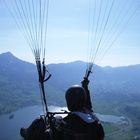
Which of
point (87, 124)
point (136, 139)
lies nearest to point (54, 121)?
point (87, 124)

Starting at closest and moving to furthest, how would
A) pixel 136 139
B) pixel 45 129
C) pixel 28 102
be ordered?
1. pixel 45 129
2. pixel 136 139
3. pixel 28 102

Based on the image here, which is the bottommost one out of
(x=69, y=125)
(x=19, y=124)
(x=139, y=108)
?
(x=139, y=108)

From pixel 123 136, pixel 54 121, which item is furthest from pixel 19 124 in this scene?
pixel 54 121

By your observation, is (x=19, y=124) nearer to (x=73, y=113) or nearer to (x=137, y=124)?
(x=137, y=124)

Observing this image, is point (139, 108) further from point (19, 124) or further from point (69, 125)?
point (69, 125)

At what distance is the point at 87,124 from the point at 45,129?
2.23 feet

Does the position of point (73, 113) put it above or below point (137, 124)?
above

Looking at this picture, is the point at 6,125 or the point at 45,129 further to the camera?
the point at 6,125

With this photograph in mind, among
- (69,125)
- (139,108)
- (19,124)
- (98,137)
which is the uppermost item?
(69,125)

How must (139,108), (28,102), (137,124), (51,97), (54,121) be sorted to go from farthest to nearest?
(51,97) < (28,102) < (139,108) < (137,124) < (54,121)

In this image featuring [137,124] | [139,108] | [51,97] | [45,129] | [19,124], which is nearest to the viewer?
[45,129]

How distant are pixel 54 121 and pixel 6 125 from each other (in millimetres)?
91139

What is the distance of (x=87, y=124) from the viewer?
145 inches

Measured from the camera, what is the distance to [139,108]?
5979 inches
